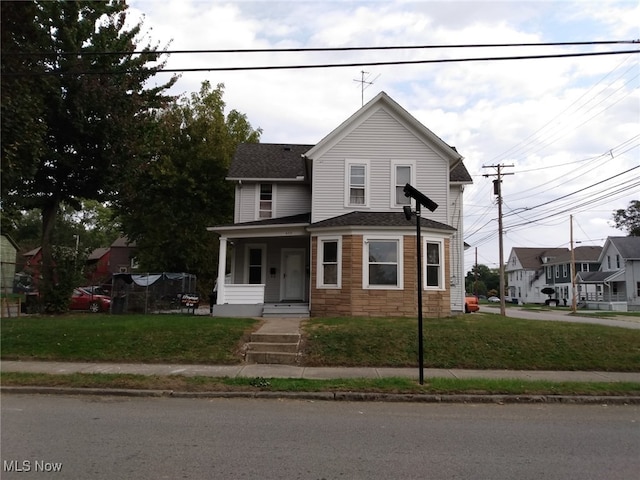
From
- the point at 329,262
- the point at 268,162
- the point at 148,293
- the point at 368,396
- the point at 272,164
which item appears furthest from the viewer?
the point at 268,162

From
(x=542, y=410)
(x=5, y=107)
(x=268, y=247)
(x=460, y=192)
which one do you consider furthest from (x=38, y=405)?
(x=460, y=192)

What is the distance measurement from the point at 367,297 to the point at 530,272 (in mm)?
67252

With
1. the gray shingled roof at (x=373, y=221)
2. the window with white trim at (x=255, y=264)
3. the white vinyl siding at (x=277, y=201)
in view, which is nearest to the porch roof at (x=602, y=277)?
the gray shingled roof at (x=373, y=221)

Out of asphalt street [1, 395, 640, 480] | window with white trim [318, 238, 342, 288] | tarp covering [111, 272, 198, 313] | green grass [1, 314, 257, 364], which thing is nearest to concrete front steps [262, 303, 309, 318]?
window with white trim [318, 238, 342, 288]

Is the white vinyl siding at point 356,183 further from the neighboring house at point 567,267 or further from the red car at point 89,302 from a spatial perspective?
the neighboring house at point 567,267

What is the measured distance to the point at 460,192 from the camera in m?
20.3

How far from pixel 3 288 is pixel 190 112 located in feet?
57.2

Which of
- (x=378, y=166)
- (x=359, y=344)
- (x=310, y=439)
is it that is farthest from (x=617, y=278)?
(x=310, y=439)

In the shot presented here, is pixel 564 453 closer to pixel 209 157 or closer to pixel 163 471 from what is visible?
pixel 163 471

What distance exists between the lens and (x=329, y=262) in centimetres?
1648

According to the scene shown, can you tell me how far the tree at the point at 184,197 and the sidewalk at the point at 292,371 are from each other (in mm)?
18779

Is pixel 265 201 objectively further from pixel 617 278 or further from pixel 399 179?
pixel 617 278

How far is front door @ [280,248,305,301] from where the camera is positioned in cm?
1984

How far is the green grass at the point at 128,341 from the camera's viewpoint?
1065cm
